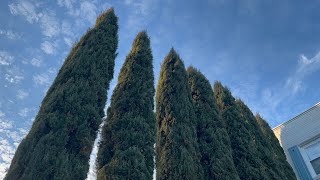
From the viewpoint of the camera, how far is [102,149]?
751 cm

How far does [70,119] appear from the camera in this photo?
22.4 feet

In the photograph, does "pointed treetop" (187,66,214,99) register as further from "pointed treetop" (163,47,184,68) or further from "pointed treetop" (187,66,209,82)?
"pointed treetop" (163,47,184,68)

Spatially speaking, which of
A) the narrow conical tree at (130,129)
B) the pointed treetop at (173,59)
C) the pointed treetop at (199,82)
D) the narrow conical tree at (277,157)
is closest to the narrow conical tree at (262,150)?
the narrow conical tree at (277,157)

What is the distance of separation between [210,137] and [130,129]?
3708 mm

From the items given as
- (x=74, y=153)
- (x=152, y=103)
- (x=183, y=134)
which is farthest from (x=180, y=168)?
(x=74, y=153)

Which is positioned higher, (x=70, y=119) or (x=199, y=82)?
(x=199, y=82)

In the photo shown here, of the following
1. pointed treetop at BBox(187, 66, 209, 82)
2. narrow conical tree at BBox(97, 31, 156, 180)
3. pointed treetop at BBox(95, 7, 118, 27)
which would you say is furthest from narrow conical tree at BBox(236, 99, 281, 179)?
pointed treetop at BBox(95, 7, 118, 27)

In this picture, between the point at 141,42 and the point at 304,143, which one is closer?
the point at 141,42

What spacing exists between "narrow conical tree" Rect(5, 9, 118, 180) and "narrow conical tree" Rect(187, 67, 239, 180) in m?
4.13

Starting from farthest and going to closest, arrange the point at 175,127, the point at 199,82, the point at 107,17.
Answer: the point at 199,82 < the point at 107,17 < the point at 175,127

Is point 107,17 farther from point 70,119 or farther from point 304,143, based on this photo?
point 304,143

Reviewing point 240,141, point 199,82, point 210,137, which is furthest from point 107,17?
point 240,141

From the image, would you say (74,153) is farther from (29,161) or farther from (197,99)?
(197,99)

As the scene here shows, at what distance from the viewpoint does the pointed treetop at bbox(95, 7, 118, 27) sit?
34.8 feet
